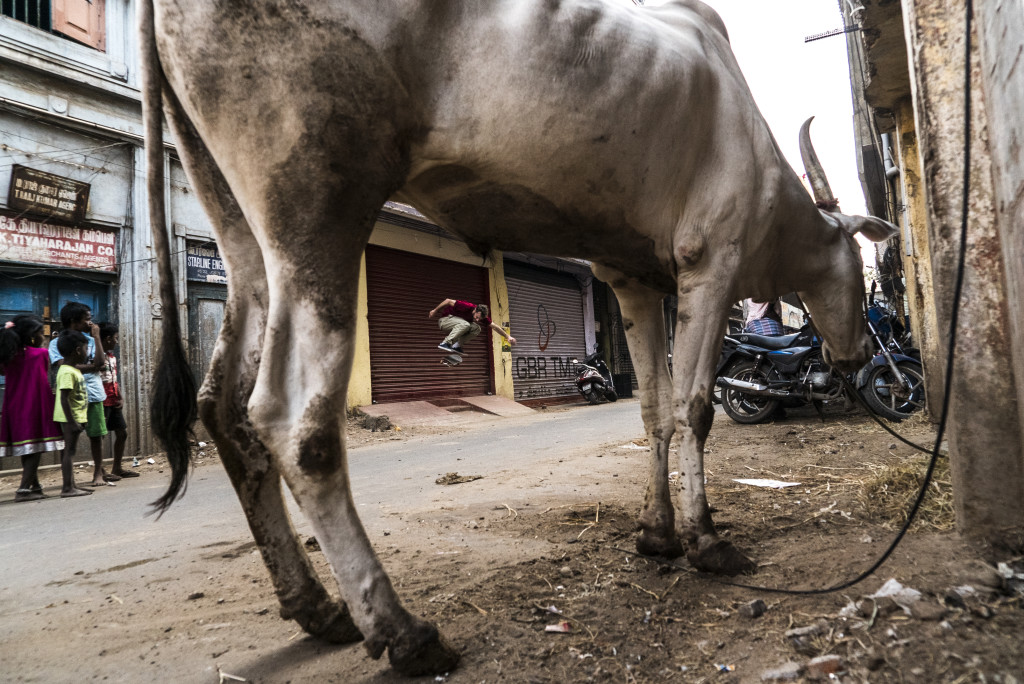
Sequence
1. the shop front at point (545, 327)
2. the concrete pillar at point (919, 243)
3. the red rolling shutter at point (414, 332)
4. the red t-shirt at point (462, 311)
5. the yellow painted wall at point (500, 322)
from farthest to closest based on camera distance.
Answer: the shop front at point (545, 327), the yellow painted wall at point (500, 322), the red rolling shutter at point (414, 332), the red t-shirt at point (462, 311), the concrete pillar at point (919, 243)

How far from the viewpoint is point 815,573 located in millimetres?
2135

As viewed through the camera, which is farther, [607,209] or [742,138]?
[742,138]

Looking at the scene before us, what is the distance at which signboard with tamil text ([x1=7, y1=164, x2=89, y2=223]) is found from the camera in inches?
311

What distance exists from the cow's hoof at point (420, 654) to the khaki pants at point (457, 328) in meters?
9.22

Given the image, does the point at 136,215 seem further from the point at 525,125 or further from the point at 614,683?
the point at 614,683

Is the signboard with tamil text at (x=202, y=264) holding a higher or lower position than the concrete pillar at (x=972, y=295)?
higher

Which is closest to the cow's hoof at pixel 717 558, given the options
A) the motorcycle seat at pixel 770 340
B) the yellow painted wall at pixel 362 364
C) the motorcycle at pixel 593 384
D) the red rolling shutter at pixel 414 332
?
the motorcycle seat at pixel 770 340

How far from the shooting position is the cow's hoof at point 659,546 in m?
2.51

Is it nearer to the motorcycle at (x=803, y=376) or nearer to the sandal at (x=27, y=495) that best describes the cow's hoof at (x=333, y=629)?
the sandal at (x=27, y=495)

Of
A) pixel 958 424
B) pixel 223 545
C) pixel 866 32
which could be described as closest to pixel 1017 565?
pixel 958 424

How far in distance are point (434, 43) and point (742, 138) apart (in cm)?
131

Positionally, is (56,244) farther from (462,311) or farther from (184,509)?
(462,311)

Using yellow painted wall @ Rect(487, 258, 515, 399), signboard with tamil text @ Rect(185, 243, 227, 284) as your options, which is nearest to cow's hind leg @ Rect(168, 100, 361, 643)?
signboard with tamil text @ Rect(185, 243, 227, 284)

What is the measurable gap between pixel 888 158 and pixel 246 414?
11.4 m
